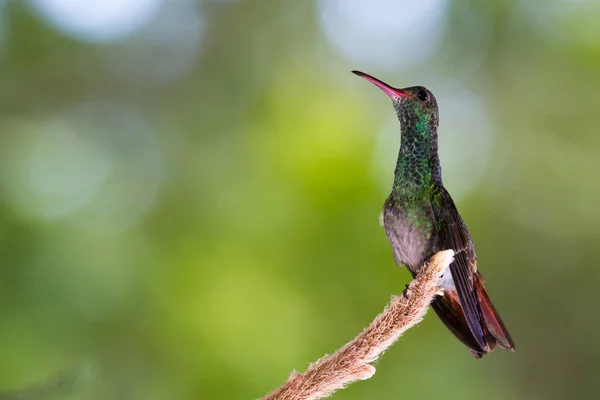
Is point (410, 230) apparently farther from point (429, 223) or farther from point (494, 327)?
point (494, 327)

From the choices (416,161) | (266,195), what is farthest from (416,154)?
(266,195)

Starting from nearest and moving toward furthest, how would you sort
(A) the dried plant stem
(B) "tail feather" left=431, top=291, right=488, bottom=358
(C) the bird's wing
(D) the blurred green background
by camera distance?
(A) the dried plant stem < (C) the bird's wing < (B) "tail feather" left=431, top=291, right=488, bottom=358 < (D) the blurred green background

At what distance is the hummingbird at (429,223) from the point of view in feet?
4.36

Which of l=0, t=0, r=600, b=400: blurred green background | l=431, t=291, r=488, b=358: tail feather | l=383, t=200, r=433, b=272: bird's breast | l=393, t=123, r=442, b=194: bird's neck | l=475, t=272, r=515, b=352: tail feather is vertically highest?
l=0, t=0, r=600, b=400: blurred green background

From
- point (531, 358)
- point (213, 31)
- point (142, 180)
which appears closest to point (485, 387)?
point (531, 358)

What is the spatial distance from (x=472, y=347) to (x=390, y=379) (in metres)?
2.19

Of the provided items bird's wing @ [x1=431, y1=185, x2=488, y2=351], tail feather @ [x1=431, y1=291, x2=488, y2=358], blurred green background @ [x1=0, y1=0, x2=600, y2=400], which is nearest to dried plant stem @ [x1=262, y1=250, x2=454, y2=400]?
bird's wing @ [x1=431, y1=185, x2=488, y2=351]

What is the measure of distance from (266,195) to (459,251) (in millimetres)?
2257

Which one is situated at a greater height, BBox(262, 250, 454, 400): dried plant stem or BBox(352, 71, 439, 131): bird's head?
BBox(352, 71, 439, 131): bird's head

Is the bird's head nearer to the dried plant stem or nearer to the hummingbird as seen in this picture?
the hummingbird

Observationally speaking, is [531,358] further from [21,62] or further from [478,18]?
[21,62]

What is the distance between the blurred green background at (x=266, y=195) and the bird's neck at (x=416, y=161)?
1.83m

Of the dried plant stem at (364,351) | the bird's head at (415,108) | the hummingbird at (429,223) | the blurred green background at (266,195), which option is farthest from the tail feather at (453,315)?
the blurred green background at (266,195)

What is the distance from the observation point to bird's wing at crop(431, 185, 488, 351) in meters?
1.25
